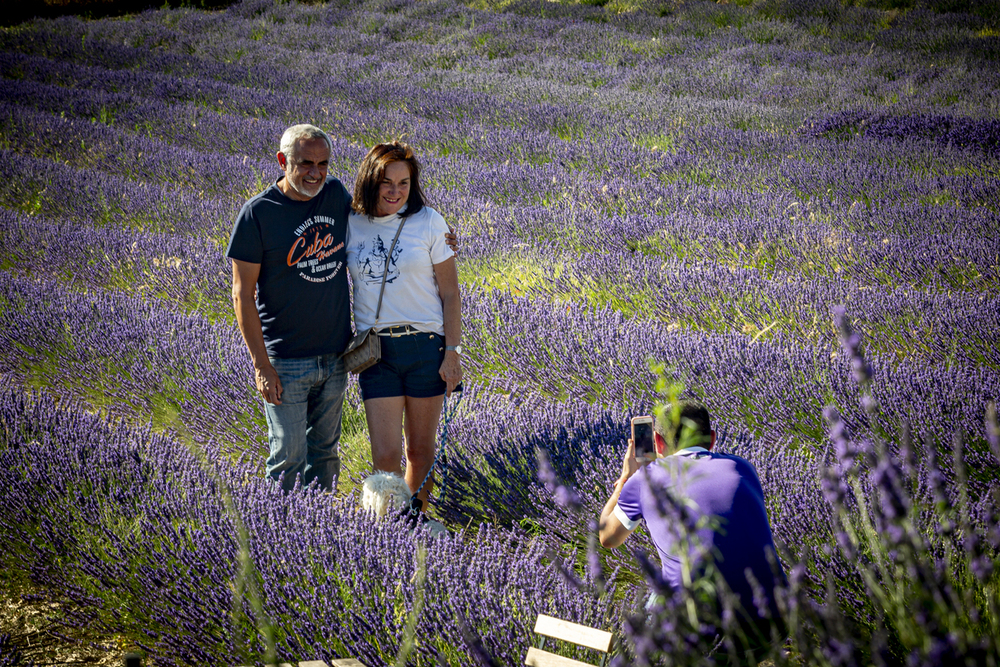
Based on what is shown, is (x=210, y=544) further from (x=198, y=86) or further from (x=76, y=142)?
(x=198, y=86)

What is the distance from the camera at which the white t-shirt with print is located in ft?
7.25

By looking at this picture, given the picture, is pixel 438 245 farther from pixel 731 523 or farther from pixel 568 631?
pixel 568 631

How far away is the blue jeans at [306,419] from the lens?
2186 mm

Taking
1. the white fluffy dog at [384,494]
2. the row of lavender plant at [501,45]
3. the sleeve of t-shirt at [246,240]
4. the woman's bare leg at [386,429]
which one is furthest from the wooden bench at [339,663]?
the row of lavender plant at [501,45]

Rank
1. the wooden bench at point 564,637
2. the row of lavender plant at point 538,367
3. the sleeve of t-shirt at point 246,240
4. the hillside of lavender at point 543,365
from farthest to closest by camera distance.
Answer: the row of lavender plant at point 538,367, the sleeve of t-shirt at point 246,240, the hillside of lavender at point 543,365, the wooden bench at point 564,637

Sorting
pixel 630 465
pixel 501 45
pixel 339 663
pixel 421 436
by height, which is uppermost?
pixel 501 45

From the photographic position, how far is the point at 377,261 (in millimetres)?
2223

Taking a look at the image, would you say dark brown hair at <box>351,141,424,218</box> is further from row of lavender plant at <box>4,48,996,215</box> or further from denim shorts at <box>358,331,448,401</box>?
row of lavender plant at <box>4,48,996,215</box>

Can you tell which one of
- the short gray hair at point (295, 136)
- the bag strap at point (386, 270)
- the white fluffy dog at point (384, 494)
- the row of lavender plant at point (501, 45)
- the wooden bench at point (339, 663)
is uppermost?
the row of lavender plant at point (501, 45)

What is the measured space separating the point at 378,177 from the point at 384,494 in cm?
99

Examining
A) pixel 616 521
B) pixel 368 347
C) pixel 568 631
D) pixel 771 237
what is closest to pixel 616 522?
pixel 616 521

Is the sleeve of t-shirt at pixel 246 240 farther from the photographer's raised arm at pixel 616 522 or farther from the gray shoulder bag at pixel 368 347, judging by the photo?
the photographer's raised arm at pixel 616 522

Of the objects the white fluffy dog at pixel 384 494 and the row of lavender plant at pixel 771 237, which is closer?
the white fluffy dog at pixel 384 494

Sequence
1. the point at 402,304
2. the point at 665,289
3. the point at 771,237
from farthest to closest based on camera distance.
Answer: the point at 771,237
the point at 665,289
the point at 402,304
